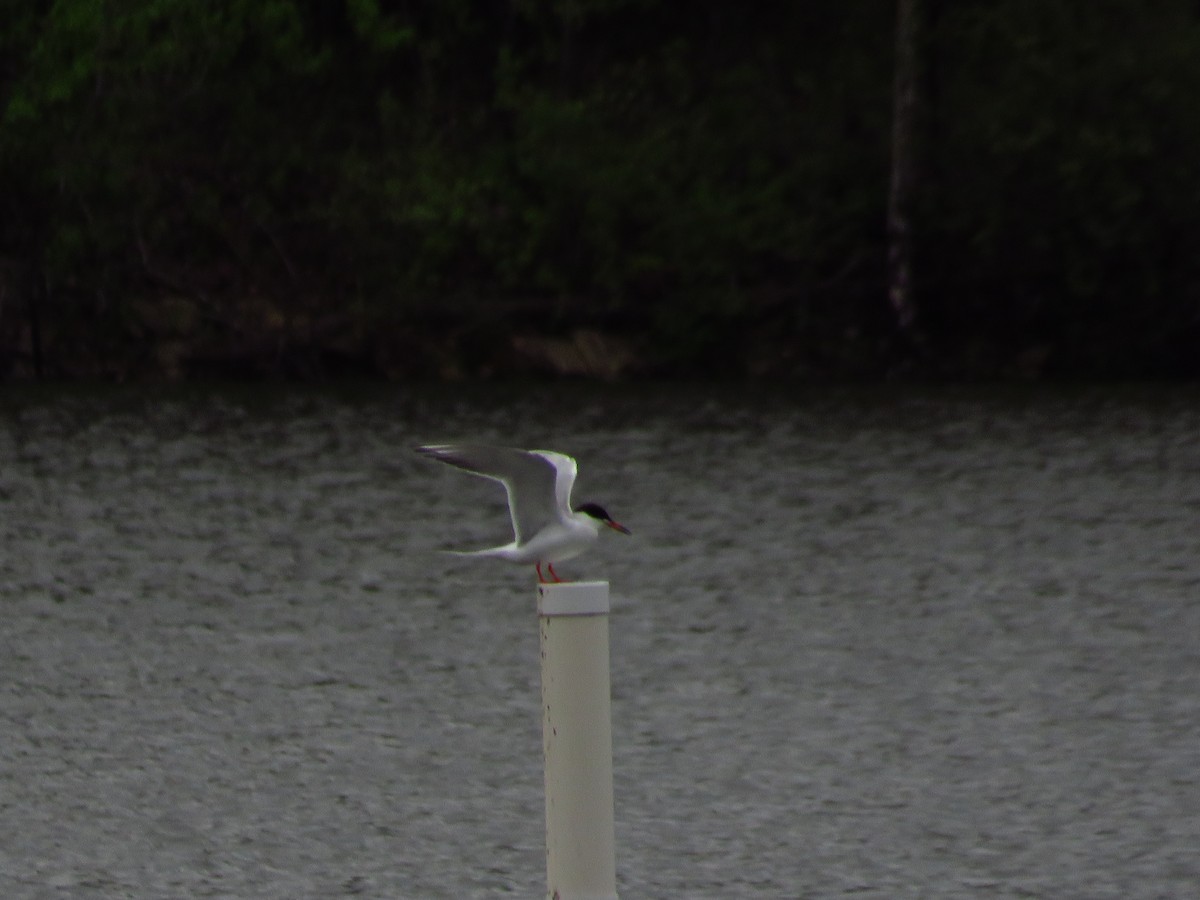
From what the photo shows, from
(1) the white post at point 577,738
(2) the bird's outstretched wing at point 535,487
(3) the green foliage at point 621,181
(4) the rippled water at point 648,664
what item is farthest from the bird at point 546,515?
(3) the green foliage at point 621,181

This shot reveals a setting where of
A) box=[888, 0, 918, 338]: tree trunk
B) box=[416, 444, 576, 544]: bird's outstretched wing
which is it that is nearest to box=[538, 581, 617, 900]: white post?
box=[416, 444, 576, 544]: bird's outstretched wing

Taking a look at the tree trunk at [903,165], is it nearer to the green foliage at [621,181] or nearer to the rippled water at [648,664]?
the green foliage at [621,181]

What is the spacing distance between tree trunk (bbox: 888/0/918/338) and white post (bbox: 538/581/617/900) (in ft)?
86.1

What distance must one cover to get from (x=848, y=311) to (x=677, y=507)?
41.4 feet

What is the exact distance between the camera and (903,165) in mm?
31156

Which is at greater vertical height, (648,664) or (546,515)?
(546,515)

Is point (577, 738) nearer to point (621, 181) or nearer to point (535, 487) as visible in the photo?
point (535, 487)

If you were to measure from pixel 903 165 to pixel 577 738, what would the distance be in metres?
26.5

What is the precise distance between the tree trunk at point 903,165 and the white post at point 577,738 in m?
26.2

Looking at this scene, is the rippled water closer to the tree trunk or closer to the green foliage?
the green foliage

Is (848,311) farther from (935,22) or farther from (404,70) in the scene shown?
(404,70)

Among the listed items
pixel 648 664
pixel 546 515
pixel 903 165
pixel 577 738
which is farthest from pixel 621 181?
pixel 577 738

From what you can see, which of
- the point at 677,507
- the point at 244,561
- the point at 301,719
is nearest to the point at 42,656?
the point at 301,719

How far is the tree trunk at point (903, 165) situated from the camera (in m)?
31.0
